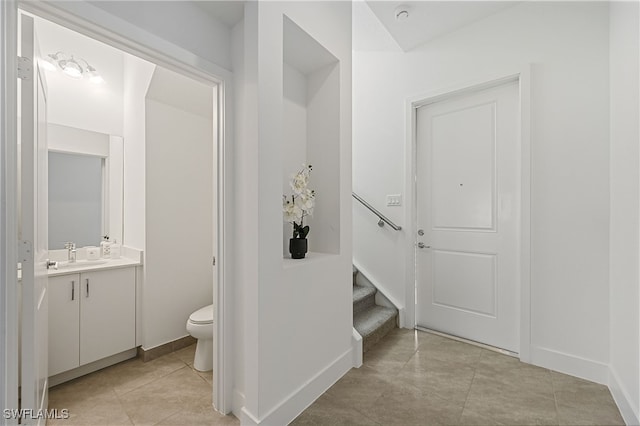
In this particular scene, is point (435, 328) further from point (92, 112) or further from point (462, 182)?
point (92, 112)

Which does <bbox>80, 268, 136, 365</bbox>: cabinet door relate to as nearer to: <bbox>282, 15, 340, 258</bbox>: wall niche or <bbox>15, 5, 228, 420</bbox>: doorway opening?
<bbox>15, 5, 228, 420</bbox>: doorway opening

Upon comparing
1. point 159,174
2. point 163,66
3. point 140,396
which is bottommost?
point 140,396

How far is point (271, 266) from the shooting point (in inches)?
58.9

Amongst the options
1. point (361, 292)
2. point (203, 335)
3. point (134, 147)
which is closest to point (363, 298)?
point (361, 292)

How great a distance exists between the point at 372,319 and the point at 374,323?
0.08 m

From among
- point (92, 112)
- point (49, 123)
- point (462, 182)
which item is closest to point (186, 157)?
point (92, 112)

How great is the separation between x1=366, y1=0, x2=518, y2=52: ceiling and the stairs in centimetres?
231

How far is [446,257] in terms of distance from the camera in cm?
266

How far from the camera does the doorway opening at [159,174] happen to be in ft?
7.63

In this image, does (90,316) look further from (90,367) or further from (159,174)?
(159,174)

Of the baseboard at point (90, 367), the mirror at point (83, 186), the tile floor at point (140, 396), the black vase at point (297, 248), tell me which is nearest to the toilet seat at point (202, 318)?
the tile floor at point (140, 396)

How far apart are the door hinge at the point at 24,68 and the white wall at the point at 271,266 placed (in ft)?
2.84

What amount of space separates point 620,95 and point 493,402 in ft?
6.38

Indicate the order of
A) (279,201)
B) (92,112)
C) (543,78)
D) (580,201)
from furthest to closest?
(92,112) → (543,78) → (580,201) → (279,201)
